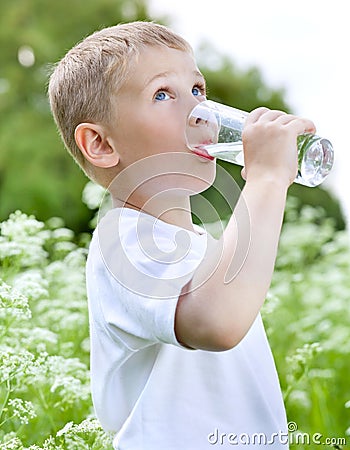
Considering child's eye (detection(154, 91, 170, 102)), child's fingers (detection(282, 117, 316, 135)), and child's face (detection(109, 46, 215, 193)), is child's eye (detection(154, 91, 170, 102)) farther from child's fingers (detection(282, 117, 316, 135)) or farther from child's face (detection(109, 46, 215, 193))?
child's fingers (detection(282, 117, 316, 135))

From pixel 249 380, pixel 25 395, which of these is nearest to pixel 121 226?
pixel 249 380

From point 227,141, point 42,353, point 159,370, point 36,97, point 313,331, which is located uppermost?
point 227,141

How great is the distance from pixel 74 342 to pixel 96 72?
5.06 feet

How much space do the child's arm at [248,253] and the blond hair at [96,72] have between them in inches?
12.5

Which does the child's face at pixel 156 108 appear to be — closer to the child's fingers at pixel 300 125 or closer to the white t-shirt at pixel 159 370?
the white t-shirt at pixel 159 370

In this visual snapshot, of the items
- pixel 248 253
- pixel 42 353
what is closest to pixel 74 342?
pixel 42 353

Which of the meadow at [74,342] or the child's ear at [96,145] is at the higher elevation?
the child's ear at [96,145]

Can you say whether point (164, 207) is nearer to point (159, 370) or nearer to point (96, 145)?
point (96, 145)

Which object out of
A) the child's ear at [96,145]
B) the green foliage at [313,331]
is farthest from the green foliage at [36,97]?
the child's ear at [96,145]

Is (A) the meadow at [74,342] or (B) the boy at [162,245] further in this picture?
(A) the meadow at [74,342]

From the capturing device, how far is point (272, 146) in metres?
1.51

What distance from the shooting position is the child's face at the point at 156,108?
1.69 m

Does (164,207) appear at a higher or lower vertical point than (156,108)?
lower

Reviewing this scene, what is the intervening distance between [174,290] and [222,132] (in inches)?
15.4
